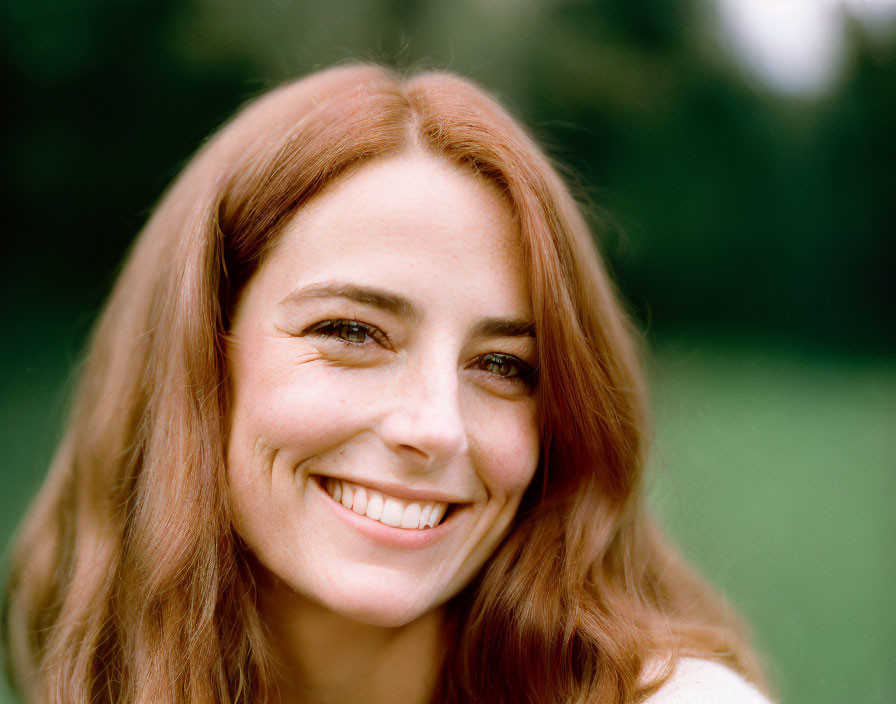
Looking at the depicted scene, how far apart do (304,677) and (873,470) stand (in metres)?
1.82

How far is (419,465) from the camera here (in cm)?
130

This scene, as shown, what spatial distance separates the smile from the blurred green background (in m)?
0.79

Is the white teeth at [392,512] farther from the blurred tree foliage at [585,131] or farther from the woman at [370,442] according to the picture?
the blurred tree foliage at [585,131]

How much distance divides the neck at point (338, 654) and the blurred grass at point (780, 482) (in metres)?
0.70

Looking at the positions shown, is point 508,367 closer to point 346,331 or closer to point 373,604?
point 346,331

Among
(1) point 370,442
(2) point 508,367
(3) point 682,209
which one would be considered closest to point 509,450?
(2) point 508,367

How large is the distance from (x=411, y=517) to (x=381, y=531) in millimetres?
58

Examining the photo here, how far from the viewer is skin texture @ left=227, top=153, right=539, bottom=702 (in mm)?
1299

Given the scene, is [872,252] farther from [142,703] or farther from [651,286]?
[142,703]

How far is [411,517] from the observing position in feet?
4.40

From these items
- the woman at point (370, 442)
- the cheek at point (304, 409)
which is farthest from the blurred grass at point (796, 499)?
the cheek at point (304, 409)

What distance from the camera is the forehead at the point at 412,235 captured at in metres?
1.31

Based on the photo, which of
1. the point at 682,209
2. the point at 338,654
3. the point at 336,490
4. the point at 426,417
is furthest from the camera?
the point at 682,209

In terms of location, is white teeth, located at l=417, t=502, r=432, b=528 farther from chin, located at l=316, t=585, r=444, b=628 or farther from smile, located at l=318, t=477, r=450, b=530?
chin, located at l=316, t=585, r=444, b=628
